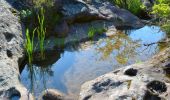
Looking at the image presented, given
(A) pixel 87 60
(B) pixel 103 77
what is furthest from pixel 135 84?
(A) pixel 87 60

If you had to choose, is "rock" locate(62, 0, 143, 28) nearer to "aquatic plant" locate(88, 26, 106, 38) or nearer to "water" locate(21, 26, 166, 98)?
"aquatic plant" locate(88, 26, 106, 38)

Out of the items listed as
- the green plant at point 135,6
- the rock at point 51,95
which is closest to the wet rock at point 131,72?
the rock at point 51,95

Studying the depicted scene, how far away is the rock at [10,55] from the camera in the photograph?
6.34 m

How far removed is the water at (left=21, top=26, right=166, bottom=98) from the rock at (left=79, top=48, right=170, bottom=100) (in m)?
0.89

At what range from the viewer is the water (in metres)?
8.17

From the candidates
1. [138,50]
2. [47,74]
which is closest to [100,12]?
[138,50]

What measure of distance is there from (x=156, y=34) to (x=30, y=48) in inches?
207

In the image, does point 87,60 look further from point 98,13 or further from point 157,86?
point 98,13

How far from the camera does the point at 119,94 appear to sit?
6.26m

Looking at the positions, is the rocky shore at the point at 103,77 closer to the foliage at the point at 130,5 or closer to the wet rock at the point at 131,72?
the wet rock at the point at 131,72

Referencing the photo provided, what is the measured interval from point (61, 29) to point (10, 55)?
11.9 ft

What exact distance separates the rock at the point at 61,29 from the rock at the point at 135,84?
4218 millimetres

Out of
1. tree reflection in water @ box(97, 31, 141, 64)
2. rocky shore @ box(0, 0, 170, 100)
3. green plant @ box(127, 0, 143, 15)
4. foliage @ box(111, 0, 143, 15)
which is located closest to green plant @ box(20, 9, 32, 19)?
rocky shore @ box(0, 0, 170, 100)

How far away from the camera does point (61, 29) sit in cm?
1145
